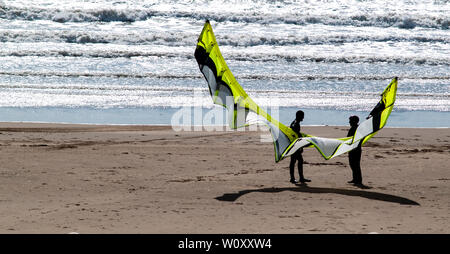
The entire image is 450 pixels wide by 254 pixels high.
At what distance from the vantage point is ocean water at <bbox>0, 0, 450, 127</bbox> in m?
15.7

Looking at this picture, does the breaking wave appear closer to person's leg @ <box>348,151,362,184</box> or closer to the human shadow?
person's leg @ <box>348,151,362,184</box>

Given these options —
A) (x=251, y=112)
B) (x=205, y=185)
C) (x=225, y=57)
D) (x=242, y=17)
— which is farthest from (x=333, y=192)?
(x=242, y=17)

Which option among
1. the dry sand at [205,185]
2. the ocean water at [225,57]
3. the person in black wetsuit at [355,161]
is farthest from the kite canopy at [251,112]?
the ocean water at [225,57]

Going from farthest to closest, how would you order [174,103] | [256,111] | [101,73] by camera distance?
[101,73]
[174,103]
[256,111]

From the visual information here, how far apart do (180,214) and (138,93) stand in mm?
11601

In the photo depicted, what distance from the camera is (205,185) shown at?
7980mm

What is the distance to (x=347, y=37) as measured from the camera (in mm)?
28188

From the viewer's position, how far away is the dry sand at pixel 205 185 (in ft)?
20.1

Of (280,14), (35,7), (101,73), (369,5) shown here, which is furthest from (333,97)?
(35,7)

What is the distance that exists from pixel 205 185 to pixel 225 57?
1699 centimetres

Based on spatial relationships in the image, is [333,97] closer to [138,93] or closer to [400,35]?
[138,93]

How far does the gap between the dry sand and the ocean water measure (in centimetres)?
265

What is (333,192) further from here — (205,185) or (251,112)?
(205,185)

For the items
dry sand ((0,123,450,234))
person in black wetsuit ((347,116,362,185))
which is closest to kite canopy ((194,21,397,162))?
person in black wetsuit ((347,116,362,185))
